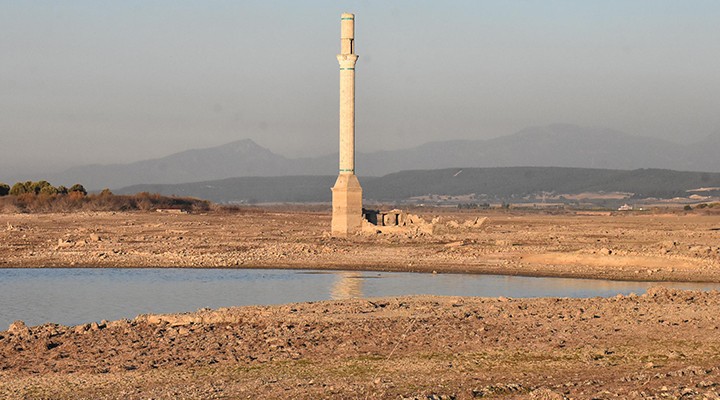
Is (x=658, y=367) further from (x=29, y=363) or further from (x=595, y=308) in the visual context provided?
(x=29, y=363)

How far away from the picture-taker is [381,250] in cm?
3794

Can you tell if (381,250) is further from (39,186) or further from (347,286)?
(39,186)

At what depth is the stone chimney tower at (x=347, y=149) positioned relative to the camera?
42.5 metres

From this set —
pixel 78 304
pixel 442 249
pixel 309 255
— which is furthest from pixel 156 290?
pixel 442 249

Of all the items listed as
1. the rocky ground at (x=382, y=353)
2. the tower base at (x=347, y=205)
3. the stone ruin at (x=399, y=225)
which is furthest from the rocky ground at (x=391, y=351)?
the stone ruin at (x=399, y=225)

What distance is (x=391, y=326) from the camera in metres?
17.9

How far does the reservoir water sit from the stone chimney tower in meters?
10.6

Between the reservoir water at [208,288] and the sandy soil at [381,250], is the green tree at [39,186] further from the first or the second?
the reservoir water at [208,288]

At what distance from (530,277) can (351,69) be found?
15.1m

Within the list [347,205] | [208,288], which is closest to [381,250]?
[347,205]

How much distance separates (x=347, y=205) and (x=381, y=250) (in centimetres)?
536

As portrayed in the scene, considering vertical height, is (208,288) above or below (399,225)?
below

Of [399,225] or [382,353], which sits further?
[399,225]

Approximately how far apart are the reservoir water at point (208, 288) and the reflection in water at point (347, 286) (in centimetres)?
2
